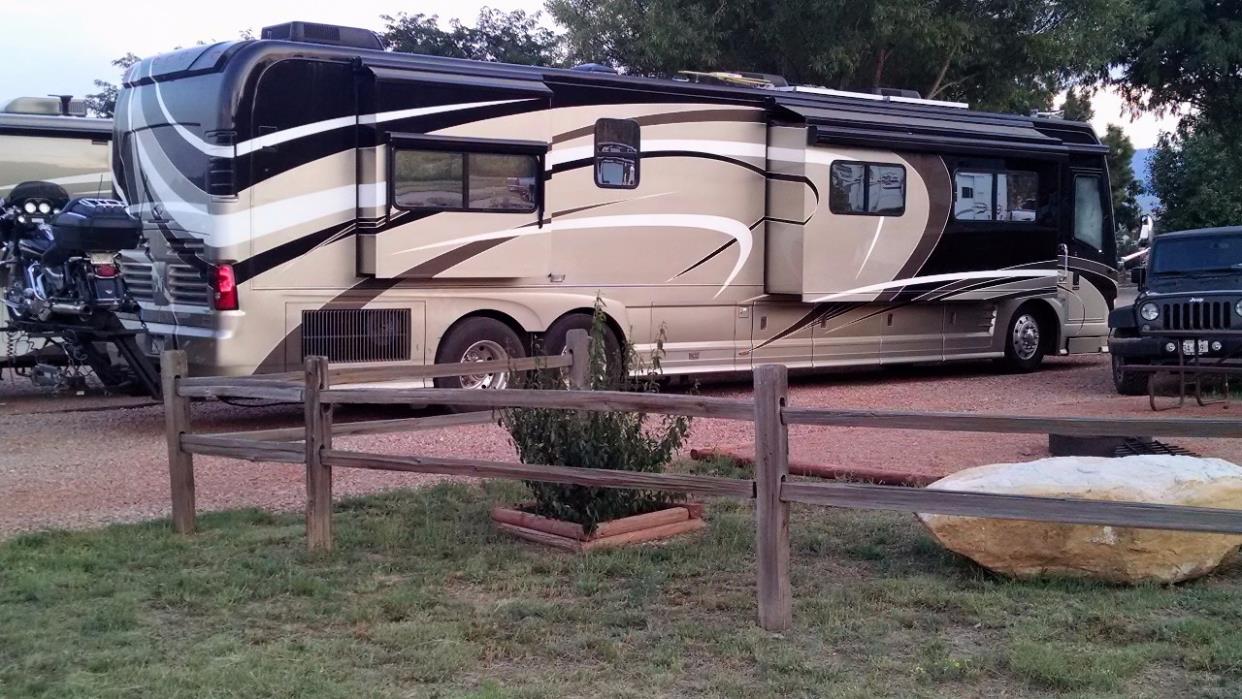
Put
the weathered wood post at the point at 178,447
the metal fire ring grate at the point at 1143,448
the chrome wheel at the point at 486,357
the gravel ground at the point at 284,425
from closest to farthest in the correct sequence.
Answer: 1. the weathered wood post at the point at 178,447
2. the gravel ground at the point at 284,425
3. the metal fire ring grate at the point at 1143,448
4. the chrome wheel at the point at 486,357

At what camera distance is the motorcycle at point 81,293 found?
11406 mm

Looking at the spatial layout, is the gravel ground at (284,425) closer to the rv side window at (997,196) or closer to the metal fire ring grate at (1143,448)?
the metal fire ring grate at (1143,448)

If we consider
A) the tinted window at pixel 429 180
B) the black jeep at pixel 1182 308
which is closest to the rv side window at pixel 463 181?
the tinted window at pixel 429 180

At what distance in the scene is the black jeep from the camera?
493 inches

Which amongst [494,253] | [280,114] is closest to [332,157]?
[280,114]

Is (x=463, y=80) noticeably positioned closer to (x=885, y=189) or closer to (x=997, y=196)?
(x=885, y=189)

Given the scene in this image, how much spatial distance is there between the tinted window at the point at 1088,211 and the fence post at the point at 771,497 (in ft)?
40.6

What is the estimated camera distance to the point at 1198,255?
1372 cm

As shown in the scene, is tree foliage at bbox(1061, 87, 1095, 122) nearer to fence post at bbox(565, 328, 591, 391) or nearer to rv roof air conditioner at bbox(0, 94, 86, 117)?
rv roof air conditioner at bbox(0, 94, 86, 117)

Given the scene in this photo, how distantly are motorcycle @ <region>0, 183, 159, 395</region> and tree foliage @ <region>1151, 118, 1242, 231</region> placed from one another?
24.9 metres

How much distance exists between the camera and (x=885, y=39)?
20.8 m

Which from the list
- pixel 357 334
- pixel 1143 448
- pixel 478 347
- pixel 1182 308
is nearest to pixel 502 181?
pixel 478 347

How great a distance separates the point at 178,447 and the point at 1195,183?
30618mm

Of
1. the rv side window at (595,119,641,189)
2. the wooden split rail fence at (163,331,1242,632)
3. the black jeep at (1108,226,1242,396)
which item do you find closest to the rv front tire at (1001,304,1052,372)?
the black jeep at (1108,226,1242,396)
